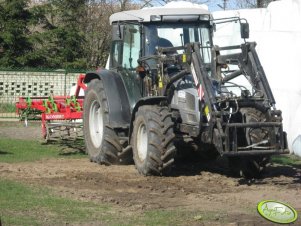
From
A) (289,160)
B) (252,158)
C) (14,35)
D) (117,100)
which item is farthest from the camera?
(14,35)

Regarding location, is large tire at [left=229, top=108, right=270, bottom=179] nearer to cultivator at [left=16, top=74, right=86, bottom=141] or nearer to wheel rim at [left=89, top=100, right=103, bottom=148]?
wheel rim at [left=89, top=100, right=103, bottom=148]

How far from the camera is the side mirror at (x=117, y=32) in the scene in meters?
11.6

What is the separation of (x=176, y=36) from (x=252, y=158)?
239cm

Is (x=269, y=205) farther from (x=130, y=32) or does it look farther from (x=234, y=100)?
(x=130, y=32)

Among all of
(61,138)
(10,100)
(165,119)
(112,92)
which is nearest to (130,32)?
(112,92)

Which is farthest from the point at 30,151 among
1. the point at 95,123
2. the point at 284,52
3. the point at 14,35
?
the point at 14,35

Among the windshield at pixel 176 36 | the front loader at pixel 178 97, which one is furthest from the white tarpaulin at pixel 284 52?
the windshield at pixel 176 36

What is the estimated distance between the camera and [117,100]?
37.9 ft

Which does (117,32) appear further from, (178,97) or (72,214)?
(72,214)

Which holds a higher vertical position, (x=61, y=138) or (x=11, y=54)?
(x=11, y=54)

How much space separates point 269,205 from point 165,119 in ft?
8.58

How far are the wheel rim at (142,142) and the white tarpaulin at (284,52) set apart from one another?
4.04 meters

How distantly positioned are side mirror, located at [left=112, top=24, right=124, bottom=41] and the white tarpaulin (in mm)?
3188

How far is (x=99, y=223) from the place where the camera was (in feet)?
24.1
